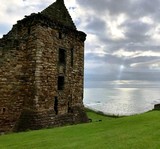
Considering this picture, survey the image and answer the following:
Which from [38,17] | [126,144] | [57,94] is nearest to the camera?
[126,144]

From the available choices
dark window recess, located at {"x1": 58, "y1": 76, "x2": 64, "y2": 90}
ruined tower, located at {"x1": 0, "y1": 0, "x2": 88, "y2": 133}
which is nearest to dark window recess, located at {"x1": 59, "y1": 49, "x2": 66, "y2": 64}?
ruined tower, located at {"x1": 0, "y1": 0, "x2": 88, "y2": 133}

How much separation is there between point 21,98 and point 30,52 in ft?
14.2

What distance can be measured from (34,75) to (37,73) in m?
0.33

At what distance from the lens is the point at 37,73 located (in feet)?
77.0

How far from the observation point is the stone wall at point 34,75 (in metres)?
22.7

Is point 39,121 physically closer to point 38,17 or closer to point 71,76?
point 71,76

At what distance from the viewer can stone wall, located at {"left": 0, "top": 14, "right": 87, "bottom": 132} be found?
2266 cm

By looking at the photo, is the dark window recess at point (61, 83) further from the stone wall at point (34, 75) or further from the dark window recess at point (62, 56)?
the dark window recess at point (62, 56)

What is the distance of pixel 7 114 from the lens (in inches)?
888

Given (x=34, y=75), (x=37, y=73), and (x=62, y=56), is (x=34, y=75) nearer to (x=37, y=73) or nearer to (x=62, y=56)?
(x=37, y=73)

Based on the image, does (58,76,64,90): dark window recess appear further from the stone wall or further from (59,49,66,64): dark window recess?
(59,49,66,64): dark window recess

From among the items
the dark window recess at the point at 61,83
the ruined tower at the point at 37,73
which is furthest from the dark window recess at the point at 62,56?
the dark window recess at the point at 61,83

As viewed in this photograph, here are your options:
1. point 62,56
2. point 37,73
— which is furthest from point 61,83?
point 37,73

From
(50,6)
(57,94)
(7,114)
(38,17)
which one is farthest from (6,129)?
(50,6)
